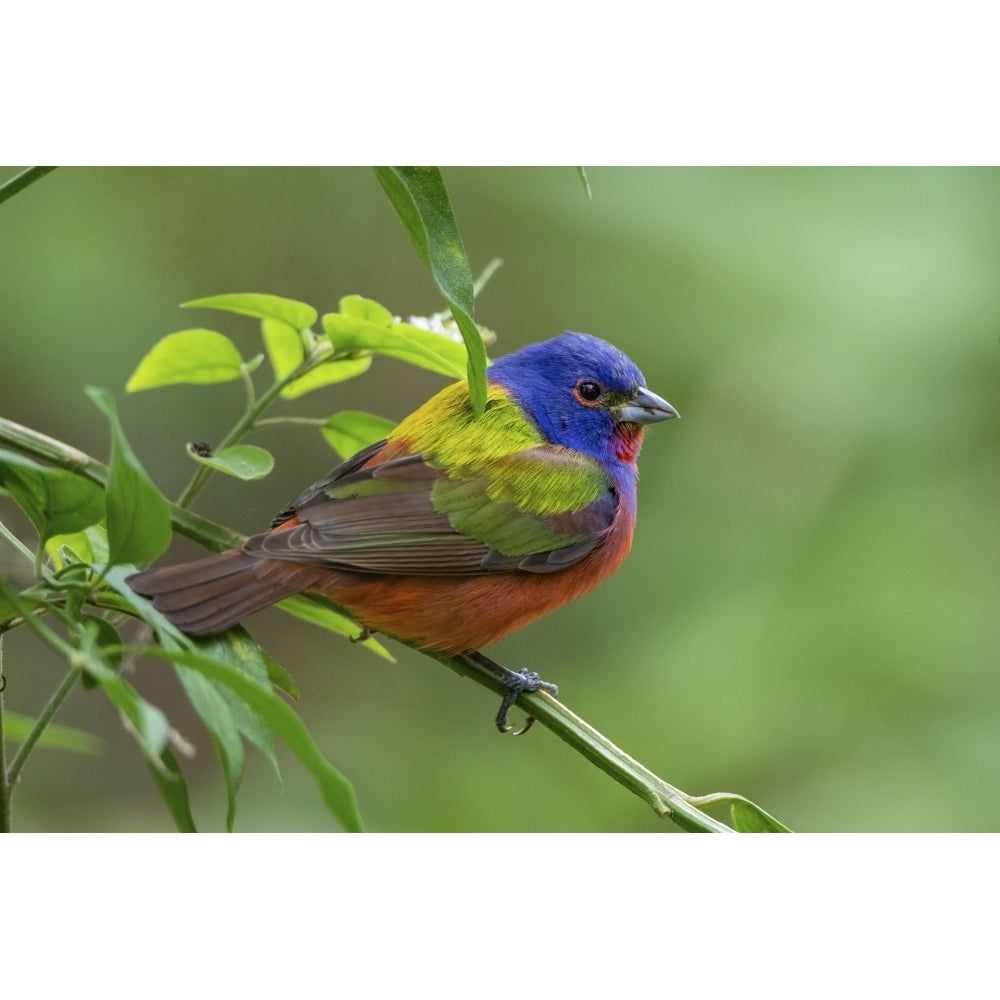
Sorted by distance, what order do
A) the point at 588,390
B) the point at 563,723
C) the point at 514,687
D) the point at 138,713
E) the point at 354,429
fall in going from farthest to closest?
the point at 588,390 → the point at 514,687 → the point at 354,429 → the point at 563,723 → the point at 138,713

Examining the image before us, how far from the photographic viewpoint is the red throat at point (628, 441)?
3.59m

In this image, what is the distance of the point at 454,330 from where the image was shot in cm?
251

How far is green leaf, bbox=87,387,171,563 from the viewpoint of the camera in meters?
1.44

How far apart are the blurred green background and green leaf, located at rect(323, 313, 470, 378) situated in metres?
1.34

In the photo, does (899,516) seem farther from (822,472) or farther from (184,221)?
(184,221)

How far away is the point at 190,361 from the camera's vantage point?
2.27m

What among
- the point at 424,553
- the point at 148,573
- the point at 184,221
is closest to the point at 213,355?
the point at 148,573

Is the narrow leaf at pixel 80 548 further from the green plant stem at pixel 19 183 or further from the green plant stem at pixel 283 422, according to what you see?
the green plant stem at pixel 19 183

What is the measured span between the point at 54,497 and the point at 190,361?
75 centimetres

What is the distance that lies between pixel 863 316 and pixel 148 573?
2444 mm

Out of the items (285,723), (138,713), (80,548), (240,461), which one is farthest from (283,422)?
(138,713)

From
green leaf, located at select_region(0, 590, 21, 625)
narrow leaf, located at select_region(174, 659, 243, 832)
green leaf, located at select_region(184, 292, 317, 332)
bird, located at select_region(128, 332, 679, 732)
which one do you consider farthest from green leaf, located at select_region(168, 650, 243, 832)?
bird, located at select_region(128, 332, 679, 732)

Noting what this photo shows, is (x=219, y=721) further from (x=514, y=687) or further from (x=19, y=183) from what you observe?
(x=514, y=687)

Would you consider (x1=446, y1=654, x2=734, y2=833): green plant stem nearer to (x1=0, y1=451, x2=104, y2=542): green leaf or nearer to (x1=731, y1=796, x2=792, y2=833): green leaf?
(x1=731, y1=796, x2=792, y2=833): green leaf
